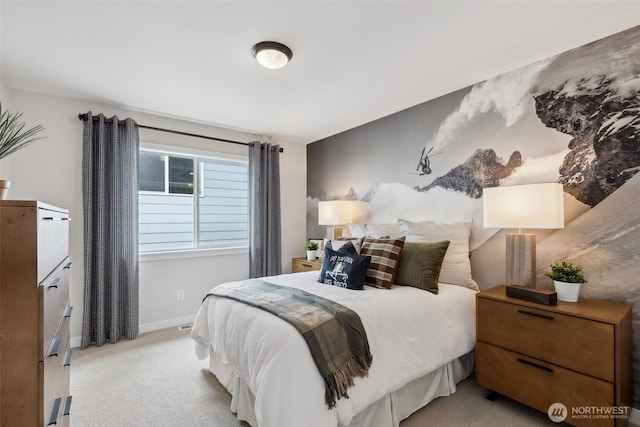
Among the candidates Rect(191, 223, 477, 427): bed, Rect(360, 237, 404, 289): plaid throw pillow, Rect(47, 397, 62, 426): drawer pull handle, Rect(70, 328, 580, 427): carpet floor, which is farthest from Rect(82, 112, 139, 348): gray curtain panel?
Rect(360, 237, 404, 289): plaid throw pillow

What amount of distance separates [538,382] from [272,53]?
272 cm

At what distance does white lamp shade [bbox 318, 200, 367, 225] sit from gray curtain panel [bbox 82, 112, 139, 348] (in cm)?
216

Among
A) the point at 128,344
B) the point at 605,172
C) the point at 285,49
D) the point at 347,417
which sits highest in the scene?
the point at 285,49

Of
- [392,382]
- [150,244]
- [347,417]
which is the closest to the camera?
[347,417]

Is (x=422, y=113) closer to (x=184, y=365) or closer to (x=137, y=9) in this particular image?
(x=137, y=9)

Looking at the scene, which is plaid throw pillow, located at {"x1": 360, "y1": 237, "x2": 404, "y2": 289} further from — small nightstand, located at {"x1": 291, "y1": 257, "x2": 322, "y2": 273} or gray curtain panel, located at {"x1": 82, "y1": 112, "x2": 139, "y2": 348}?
gray curtain panel, located at {"x1": 82, "y1": 112, "x2": 139, "y2": 348}

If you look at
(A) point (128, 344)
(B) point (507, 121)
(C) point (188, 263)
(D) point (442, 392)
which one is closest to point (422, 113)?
(B) point (507, 121)

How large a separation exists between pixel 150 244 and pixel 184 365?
1559 millimetres

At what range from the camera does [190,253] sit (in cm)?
370

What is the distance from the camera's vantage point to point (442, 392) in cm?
211

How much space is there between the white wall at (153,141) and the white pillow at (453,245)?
7.52ft

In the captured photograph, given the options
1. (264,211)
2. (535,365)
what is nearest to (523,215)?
(535,365)

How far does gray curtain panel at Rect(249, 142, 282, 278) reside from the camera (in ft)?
→ 13.3

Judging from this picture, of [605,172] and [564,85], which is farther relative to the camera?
[564,85]
